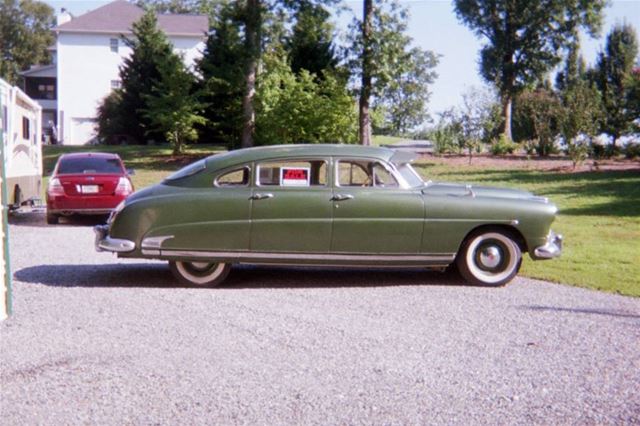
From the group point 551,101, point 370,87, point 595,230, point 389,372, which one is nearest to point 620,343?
point 389,372

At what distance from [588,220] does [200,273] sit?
10018mm

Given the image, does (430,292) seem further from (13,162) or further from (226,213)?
(13,162)

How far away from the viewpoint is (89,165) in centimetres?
1661

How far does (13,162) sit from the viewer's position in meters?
15.8

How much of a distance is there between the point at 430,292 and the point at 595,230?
7.31 metres

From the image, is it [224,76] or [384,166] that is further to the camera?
[224,76]

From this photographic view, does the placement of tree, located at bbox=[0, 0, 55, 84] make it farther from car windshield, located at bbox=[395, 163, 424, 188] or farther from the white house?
car windshield, located at bbox=[395, 163, 424, 188]

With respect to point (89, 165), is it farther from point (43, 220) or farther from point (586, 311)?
point (586, 311)

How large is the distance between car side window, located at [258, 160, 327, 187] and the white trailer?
20.6 feet

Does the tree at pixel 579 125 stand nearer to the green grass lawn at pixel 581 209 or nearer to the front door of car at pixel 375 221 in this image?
the green grass lawn at pixel 581 209

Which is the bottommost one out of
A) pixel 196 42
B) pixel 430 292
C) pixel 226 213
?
pixel 430 292

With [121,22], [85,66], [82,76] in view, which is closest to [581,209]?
[82,76]

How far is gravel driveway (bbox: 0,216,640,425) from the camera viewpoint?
16.2 feet

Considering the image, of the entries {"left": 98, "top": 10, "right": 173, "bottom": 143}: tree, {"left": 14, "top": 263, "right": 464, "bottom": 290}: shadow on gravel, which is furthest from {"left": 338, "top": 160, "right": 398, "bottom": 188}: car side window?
{"left": 98, "top": 10, "right": 173, "bottom": 143}: tree
